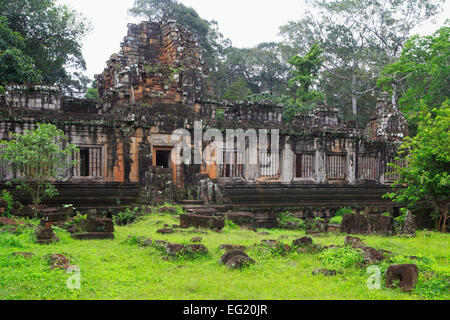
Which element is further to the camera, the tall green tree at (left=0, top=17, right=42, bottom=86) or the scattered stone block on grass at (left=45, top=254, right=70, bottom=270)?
the tall green tree at (left=0, top=17, right=42, bottom=86)

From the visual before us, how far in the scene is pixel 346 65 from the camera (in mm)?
42094

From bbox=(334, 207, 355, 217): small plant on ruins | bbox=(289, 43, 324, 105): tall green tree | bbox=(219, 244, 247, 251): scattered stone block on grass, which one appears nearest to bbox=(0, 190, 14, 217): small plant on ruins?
bbox=(219, 244, 247, 251): scattered stone block on grass

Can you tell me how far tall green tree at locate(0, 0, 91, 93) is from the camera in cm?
2673

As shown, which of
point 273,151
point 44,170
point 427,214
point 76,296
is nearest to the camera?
point 76,296

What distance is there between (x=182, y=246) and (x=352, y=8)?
37.9 metres

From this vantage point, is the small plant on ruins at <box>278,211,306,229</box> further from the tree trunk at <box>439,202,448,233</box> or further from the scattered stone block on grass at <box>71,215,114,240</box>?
the scattered stone block on grass at <box>71,215,114,240</box>

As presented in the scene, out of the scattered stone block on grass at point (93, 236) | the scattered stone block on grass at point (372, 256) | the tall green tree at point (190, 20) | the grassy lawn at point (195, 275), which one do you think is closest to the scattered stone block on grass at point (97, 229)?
the scattered stone block on grass at point (93, 236)

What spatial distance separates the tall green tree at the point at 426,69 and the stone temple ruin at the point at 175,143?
21.5ft

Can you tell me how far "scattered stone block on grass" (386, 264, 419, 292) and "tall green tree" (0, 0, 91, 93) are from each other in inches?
1048

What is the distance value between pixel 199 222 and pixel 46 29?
75.3 ft

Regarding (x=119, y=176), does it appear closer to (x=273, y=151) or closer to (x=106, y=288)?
(x=273, y=151)

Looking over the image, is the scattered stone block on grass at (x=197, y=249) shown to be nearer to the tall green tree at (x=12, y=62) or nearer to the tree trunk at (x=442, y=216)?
the tree trunk at (x=442, y=216)

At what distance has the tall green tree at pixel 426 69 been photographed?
2636 centimetres

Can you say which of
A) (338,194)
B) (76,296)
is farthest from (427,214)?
(76,296)
